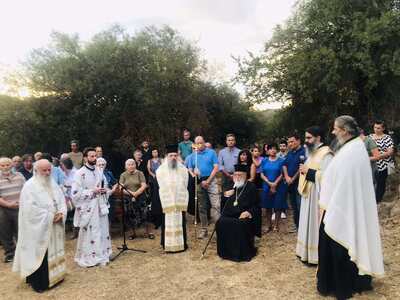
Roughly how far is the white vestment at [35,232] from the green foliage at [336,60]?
10178 millimetres

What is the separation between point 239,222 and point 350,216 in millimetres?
2375

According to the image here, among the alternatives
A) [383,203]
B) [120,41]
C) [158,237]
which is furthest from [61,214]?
[120,41]

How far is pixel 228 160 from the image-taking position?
26.8 ft

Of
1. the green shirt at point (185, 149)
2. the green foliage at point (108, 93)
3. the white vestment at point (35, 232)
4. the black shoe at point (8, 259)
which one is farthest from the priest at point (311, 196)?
the green foliage at point (108, 93)

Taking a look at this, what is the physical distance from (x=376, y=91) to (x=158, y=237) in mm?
11222

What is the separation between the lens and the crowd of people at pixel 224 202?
4.57 meters

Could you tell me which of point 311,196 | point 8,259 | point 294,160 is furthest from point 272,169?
point 8,259

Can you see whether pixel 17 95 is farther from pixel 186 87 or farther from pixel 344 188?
pixel 344 188

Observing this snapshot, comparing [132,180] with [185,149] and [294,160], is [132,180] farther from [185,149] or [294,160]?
[294,160]

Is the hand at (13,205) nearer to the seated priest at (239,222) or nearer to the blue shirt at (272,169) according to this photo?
the seated priest at (239,222)

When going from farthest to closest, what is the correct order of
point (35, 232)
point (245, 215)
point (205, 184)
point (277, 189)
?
point (277, 189) < point (205, 184) < point (245, 215) < point (35, 232)

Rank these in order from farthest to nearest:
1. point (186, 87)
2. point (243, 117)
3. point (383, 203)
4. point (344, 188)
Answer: point (243, 117) < point (186, 87) < point (383, 203) < point (344, 188)

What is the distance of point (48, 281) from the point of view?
5531mm

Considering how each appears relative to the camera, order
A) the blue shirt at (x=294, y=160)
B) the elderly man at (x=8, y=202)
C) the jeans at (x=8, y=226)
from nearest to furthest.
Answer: the elderly man at (x=8, y=202) < the jeans at (x=8, y=226) < the blue shirt at (x=294, y=160)
